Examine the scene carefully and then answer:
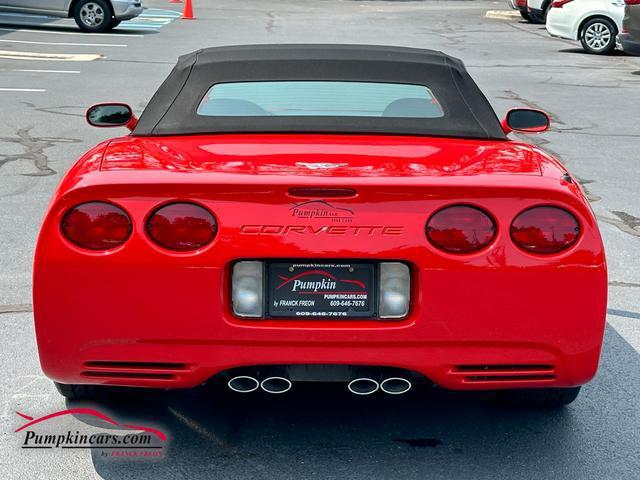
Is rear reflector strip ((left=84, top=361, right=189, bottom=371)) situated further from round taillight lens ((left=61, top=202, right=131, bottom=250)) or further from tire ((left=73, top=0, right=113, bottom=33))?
tire ((left=73, top=0, right=113, bottom=33))

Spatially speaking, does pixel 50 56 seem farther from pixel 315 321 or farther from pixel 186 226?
pixel 315 321

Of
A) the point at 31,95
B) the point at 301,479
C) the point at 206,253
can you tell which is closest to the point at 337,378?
the point at 301,479

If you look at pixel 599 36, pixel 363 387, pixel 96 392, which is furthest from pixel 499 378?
pixel 599 36

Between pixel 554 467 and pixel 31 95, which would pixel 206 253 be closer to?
pixel 554 467

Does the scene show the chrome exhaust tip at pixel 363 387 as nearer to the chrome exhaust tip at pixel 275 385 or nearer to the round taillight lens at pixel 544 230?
the chrome exhaust tip at pixel 275 385

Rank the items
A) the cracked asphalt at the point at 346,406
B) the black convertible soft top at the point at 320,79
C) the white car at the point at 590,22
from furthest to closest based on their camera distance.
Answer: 1. the white car at the point at 590,22
2. the black convertible soft top at the point at 320,79
3. the cracked asphalt at the point at 346,406

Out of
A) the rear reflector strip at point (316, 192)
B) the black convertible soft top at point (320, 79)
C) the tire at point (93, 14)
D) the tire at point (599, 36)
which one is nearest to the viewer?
the rear reflector strip at point (316, 192)

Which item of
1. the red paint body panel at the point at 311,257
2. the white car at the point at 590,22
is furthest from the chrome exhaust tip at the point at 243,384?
the white car at the point at 590,22

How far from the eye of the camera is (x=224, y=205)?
3404 millimetres

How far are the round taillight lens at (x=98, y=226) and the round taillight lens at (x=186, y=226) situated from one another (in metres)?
0.11

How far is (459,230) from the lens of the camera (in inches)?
136

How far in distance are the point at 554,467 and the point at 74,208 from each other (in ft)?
5.91

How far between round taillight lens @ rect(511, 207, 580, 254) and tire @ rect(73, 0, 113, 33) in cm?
2357

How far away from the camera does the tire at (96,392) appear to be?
4039 mm
